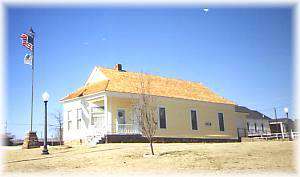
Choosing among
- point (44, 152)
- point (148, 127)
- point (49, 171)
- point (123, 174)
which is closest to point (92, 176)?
point (123, 174)

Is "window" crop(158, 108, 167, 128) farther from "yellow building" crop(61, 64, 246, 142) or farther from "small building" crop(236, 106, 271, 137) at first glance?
"small building" crop(236, 106, 271, 137)

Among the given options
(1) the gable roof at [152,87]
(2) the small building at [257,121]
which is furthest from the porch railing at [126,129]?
(2) the small building at [257,121]

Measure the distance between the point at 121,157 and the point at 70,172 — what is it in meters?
3.09

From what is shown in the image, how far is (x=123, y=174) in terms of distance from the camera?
980 cm

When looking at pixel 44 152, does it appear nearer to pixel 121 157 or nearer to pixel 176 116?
pixel 121 157

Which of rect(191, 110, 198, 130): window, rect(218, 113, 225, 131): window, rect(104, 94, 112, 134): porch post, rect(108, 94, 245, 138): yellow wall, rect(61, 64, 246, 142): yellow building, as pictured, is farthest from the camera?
rect(218, 113, 225, 131): window

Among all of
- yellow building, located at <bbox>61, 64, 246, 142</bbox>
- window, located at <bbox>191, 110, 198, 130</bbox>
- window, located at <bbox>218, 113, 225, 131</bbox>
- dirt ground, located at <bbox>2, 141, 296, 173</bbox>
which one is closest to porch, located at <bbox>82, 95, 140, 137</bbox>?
yellow building, located at <bbox>61, 64, 246, 142</bbox>

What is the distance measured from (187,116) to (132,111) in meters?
5.69

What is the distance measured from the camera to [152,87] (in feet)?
89.3

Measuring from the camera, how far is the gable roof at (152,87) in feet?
81.3

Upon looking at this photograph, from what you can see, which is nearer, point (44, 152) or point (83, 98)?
point (44, 152)

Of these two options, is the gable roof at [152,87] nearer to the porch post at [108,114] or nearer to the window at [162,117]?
the porch post at [108,114]

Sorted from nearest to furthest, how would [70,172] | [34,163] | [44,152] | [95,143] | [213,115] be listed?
[70,172] < [34,163] < [44,152] < [95,143] < [213,115]

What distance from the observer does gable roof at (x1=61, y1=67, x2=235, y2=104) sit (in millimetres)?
24781
